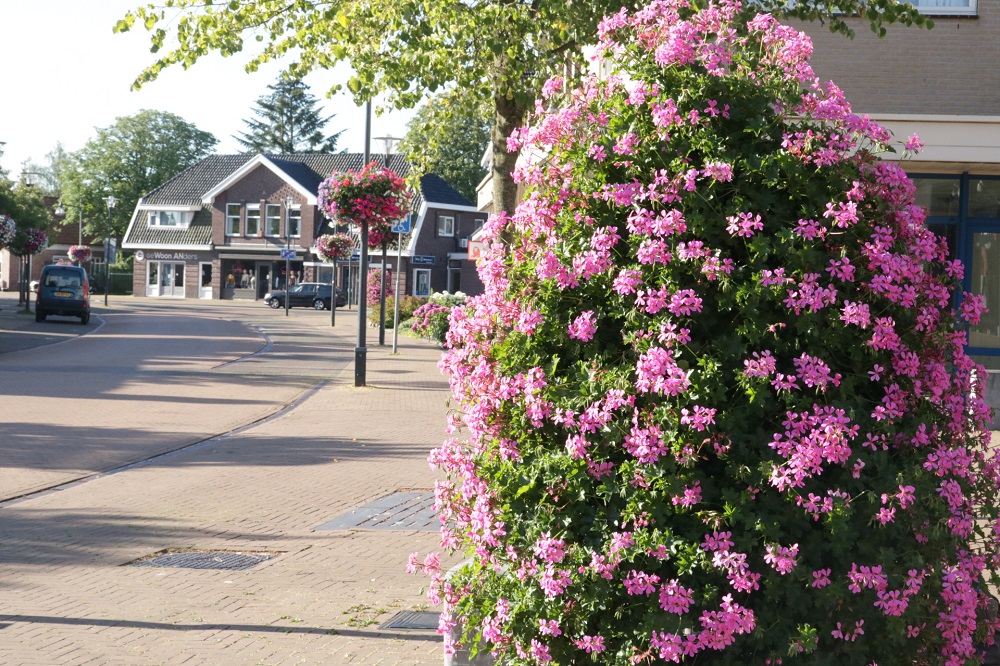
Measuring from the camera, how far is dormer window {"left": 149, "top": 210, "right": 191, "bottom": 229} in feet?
248

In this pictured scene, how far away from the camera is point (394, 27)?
363 inches

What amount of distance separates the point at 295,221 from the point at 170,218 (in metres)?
10.7

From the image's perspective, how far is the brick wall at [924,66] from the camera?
13578 mm

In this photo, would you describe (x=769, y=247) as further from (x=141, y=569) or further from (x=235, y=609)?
(x=141, y=569)

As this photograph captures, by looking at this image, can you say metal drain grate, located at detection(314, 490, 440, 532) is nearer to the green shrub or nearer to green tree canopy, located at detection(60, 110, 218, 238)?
the green shrub

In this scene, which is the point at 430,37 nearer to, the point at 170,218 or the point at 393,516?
the point at 393,516

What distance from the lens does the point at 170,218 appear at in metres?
76.3

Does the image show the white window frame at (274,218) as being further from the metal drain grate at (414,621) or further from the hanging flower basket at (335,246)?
the metal drain grate at (414,621)

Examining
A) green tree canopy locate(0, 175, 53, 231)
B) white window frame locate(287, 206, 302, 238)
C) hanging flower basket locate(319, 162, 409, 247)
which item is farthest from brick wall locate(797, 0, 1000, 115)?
white window frame locate(287, 206, 302, 238)

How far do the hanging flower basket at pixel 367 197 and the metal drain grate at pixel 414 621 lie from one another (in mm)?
17915

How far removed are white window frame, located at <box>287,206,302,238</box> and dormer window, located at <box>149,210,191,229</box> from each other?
870 centimetres

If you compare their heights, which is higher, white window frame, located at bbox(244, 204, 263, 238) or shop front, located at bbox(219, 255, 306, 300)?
white window frame, located at bbox(244, 204, 263, 238)

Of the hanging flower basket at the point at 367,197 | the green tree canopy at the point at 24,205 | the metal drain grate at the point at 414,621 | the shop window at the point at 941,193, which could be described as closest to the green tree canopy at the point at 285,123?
the green tree canopy at the point at 24,205

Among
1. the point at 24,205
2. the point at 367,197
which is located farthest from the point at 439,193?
the point at 367,197
